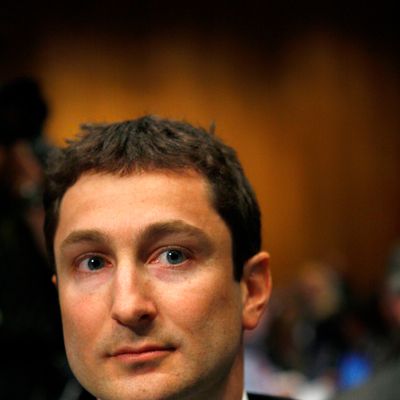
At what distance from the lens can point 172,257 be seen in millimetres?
1378

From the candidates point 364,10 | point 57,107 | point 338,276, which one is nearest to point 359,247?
point 338,276

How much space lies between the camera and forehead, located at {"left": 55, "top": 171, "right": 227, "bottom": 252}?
1.37 m

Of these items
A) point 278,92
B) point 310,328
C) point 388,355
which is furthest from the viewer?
point 278,92

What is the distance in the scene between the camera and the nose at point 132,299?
4.24 ft

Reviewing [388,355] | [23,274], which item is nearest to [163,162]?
[23,274]

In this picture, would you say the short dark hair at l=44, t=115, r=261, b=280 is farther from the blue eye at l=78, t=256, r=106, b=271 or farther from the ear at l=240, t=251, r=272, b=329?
the blue eye at l=78, t=256, r=106, b=271

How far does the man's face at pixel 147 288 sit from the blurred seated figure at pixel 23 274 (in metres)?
0.76

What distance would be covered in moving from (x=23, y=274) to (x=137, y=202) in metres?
0.92

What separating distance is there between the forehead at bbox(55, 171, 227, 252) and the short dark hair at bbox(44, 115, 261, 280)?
16mm

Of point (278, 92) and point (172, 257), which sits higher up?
point (172, 257)

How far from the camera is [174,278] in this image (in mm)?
1364

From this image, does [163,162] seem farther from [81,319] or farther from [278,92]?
[278,92]

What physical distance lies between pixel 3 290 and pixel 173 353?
968 mm

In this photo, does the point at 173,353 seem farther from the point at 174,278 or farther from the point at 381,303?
the point at 381,303
